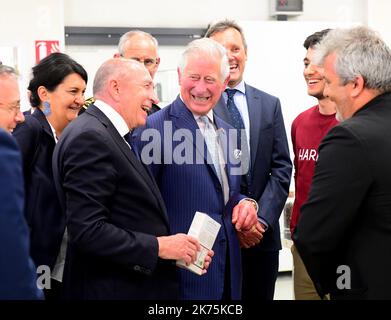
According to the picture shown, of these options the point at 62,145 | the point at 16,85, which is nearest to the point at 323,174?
the point at 62,145

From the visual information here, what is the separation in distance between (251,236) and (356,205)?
101cm

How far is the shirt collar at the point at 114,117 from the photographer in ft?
8.04

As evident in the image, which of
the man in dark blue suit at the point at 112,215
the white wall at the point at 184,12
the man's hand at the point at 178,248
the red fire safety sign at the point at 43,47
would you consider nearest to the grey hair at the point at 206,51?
the man in dark blue suit at the point at 112,215

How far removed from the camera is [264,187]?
324 cm

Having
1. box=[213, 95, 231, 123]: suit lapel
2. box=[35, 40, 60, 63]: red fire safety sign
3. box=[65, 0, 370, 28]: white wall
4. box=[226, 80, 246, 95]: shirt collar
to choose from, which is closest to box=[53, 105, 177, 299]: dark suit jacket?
box=[213, 95, 231, 123]: suit lapel

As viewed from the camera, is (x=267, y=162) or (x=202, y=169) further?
(x=267, y=162)

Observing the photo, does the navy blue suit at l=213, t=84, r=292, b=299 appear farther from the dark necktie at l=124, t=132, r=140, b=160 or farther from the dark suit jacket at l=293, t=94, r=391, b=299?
the dark suit jacket at l=293, t=94, r=391, b=299

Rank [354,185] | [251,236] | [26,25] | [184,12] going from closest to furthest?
1. [354,185]
2. [251,236]
3. [26,25]
4. [184,12]

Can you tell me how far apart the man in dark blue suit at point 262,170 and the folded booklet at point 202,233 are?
0.56m

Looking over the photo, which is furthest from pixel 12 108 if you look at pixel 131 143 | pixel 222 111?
pixel 222 111

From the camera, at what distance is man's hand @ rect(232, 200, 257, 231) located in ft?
9.33

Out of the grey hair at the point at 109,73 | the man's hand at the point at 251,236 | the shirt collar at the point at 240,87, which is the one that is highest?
the grey hair at the point at 109,73

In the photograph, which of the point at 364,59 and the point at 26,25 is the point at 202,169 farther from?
the point at 26,25

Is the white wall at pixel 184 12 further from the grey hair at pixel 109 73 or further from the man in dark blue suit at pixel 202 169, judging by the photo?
the grey hair at pixel 109 73
